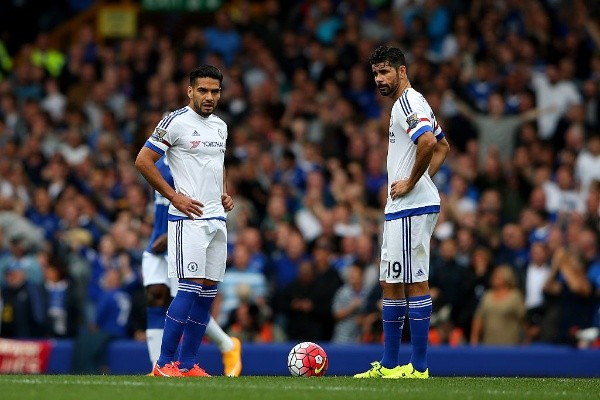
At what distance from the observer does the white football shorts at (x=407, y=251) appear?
1185cm

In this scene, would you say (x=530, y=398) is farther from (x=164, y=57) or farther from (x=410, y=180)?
(x=164, y=57)

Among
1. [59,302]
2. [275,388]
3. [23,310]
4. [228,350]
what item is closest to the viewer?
[275,388]

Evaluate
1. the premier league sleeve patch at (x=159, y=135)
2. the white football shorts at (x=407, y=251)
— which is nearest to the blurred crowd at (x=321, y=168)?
the white football shorts at (x=407, y=251)

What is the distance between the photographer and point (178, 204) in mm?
11789

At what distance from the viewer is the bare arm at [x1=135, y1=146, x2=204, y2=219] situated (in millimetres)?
11789

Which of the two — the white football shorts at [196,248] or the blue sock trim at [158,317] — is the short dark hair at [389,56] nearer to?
the white football shorts at [196,248]

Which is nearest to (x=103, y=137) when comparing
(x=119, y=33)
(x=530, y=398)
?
(x=119, y=33)

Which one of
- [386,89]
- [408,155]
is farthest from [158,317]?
[386,89]

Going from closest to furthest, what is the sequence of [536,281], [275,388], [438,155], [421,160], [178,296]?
[275,388]
[421,160]
[178,296]
[438,155]
[536,281]

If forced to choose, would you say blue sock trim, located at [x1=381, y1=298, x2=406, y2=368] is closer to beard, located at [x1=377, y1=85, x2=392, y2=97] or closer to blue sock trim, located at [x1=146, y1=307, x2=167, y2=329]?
beard, located at [x1=377, y1=85, x2=392, y2=97]

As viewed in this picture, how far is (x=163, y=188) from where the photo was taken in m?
11.8

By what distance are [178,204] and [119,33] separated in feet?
48.7

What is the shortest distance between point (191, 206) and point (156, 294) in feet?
5.98

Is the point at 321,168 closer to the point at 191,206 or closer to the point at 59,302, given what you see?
the point at 59,302
